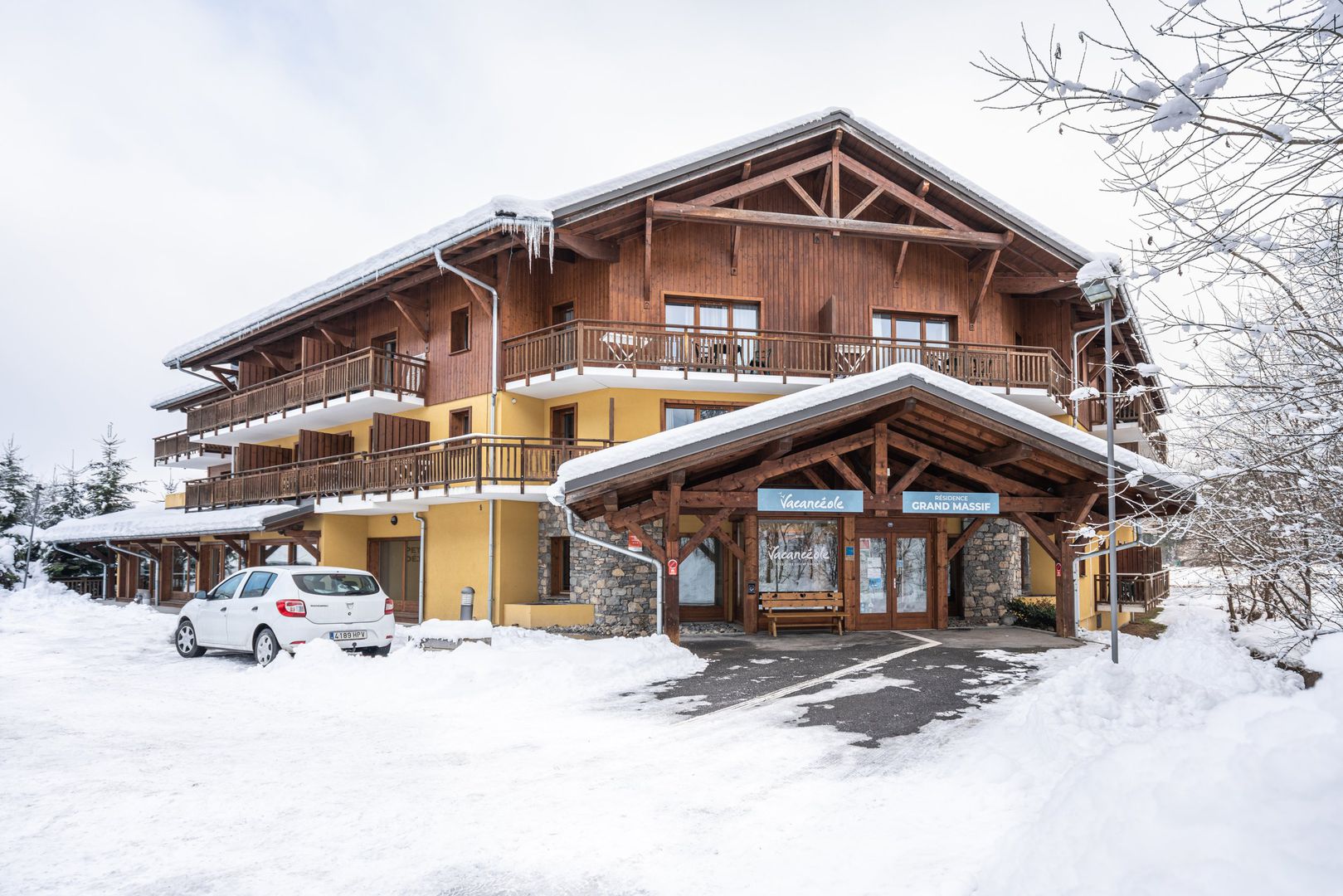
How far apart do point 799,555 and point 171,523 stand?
19812mm

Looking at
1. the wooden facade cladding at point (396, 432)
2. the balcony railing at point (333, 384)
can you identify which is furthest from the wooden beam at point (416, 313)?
the wooden facade cladding at point (396, 432)

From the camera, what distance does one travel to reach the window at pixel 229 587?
43.3 feet

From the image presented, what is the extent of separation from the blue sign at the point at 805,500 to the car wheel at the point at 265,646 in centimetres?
748

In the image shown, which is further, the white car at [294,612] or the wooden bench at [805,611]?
the wooden bench at [805,611]

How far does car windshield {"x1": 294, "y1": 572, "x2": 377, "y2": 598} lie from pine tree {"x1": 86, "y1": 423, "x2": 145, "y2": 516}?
30.6m

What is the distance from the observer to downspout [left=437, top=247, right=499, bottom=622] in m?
18.5

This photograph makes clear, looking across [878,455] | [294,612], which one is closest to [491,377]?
[294,612]

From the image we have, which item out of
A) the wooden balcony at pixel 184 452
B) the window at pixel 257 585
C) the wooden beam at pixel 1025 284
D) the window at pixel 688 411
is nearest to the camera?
the window at pixel 257 585

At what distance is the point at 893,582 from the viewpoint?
54.3 feet

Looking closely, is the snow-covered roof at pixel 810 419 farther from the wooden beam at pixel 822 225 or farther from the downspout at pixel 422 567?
the downspout at pixel 422 567

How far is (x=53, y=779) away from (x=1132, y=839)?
24.3 ft

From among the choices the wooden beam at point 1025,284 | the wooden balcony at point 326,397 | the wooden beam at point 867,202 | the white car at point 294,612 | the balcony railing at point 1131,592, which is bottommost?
the balcony railing at point 1131,592

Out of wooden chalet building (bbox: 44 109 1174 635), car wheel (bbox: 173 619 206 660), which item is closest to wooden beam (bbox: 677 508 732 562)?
wooden chalet building (bbox: 44 109 1174 635)

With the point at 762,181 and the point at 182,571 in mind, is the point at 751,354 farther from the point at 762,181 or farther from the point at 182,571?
the point at 182,571
